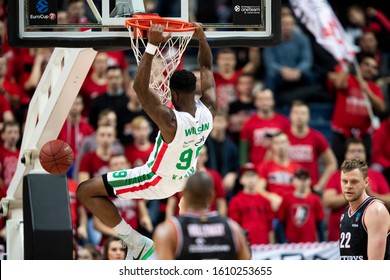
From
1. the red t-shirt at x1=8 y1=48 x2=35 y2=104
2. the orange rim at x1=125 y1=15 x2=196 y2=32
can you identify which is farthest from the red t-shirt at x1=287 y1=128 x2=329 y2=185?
the orange rim at x1=125 y1=15 x2=196 y2=32

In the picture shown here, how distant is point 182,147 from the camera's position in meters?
9.62

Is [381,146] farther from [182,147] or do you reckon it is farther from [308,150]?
[182,147]

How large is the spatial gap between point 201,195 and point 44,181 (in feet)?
9.54

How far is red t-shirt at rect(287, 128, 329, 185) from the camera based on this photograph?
583 inches

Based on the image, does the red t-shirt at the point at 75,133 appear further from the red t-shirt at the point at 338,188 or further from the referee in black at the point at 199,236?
the referee in black at the point at 199,236

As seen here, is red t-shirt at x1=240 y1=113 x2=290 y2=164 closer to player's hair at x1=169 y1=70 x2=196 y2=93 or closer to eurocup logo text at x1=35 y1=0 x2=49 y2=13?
player's hair at x1=169 y1=70 x2=196 y2=93

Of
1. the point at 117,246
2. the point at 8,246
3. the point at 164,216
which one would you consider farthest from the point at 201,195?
the point at 164,216

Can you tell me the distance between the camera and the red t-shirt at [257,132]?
1482cm

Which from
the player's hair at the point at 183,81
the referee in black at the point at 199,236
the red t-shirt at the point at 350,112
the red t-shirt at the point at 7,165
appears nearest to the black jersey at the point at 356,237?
the player's hair at the point at 183,81

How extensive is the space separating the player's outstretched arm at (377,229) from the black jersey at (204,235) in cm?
201

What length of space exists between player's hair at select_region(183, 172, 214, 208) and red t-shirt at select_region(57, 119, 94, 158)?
21.3 feet

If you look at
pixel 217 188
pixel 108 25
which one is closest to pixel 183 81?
pixel 108 25

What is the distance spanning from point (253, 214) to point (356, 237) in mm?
3777

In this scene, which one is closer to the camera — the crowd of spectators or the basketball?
the basketball
